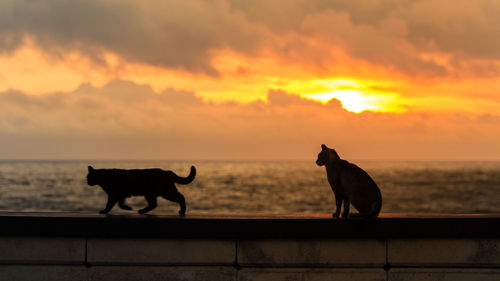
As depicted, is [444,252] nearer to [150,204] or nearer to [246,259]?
[246,259]

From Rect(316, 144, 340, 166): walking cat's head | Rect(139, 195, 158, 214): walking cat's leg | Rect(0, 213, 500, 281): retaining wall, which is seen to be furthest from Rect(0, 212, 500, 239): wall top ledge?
Rect(316, 144, 340, 166): walking cat's head

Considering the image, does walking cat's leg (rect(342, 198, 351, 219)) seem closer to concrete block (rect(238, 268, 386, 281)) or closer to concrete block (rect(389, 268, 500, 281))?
concrete block (rect(238, 268, 386, 281))

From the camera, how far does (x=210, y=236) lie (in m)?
6.32

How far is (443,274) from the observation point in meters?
6.27

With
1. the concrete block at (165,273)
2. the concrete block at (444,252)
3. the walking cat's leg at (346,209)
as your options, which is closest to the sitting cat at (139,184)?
the concrete block at (165,273)

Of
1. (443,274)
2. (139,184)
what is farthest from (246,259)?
(443,274)

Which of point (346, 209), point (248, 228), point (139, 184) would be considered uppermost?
point (139, 184)

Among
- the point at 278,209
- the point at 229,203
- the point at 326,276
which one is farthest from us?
the point at 229,203

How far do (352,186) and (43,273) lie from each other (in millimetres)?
3364

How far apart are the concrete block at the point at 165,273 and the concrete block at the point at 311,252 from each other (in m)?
0.23

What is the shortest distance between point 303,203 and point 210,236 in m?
48.0

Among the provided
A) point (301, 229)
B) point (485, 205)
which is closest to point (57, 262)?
point (301, 229)

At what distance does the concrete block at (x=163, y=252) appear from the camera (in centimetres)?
632

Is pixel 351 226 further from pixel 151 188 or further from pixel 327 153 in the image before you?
pixel 151 188
